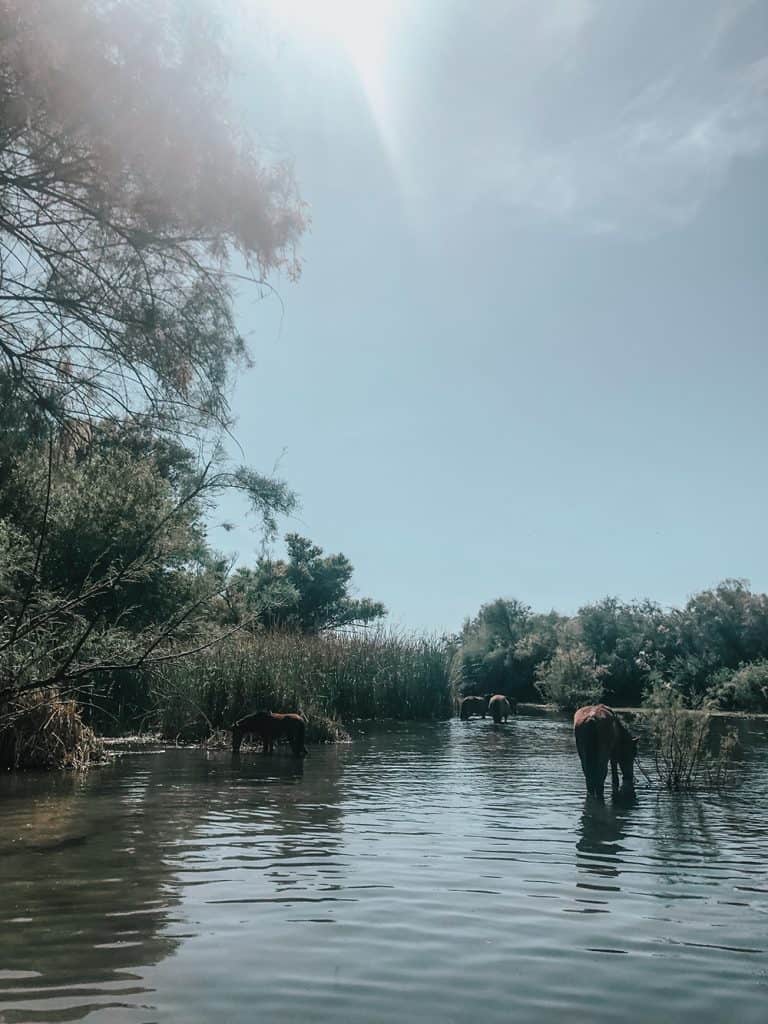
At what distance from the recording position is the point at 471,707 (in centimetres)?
2842

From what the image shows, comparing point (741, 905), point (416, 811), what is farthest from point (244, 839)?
point (741, 905)

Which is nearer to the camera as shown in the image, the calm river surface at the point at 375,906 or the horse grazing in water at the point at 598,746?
the calm river surface at the point at 375,906

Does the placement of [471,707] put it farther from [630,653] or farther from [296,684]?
[630,653]

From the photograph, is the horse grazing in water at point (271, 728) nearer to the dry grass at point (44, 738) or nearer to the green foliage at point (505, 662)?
the dry grass at point (44, 738)

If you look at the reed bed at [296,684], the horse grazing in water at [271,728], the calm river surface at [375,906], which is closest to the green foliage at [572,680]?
the reed bed at [296,684]

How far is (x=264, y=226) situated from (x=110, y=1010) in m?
5.96

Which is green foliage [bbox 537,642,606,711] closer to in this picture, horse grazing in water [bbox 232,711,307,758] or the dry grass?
horse grazing in water [bbox 232,711,307,758]

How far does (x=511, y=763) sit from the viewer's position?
587 inches

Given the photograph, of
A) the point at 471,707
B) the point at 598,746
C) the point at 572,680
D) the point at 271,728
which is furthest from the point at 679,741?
the point at 572,680

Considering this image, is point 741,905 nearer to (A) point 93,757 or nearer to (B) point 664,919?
(B) point 664,919

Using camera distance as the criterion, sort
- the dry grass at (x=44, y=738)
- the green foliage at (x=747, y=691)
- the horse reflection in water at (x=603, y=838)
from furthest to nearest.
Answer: the green foliage at (x=747, y=691) → the dry grass at (x=44, y=738) → the horse reflection in water at (x=603, y=838)

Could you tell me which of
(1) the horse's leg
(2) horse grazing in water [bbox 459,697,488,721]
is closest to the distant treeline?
(2) horse grazing in water [bbox 459,697,488,721]

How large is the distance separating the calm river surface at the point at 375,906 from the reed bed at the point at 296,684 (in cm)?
668

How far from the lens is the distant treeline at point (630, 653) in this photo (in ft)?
127
